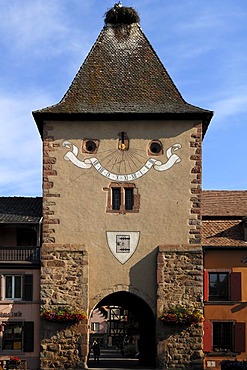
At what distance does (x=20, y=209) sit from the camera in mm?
32000

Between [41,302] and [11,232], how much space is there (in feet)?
12.1

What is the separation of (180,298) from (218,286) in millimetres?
1974

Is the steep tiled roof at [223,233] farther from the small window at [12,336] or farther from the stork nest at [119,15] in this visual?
the stork nest at [119,15]

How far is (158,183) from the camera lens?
30.6 m

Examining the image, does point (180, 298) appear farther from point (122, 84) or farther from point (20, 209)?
point (122, 84)

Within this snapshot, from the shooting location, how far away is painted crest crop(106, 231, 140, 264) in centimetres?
3012

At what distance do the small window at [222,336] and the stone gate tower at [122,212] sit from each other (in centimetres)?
131

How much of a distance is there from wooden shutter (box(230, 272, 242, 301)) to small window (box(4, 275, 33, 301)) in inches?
292

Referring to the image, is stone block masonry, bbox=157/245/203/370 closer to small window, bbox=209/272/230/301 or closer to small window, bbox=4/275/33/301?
small window, bbox=209/272/230/301

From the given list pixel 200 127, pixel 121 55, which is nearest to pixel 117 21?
pixel 121 55

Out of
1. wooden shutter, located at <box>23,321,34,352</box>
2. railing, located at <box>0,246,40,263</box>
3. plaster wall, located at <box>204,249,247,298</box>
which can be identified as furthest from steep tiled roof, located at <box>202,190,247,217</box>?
wooden shutter, located at <box>23,321,34,352</box>

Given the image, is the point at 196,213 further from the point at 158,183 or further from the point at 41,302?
the point at 41,302

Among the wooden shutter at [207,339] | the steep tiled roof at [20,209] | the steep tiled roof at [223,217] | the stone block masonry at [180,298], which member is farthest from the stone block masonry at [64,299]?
the steep tiled roof at [223,217]

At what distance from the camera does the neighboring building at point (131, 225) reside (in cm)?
2956
